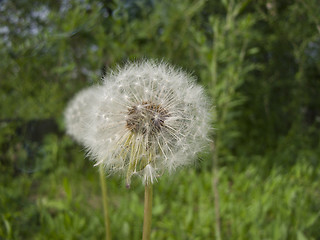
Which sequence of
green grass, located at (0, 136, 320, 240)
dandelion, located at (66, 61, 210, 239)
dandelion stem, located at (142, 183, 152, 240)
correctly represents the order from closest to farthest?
dandelion stem, located at (142, 183, 152, 240) < dandelion, located at (66, 61, 210, 239) < green grass, located at (0, 136, 320, 240)

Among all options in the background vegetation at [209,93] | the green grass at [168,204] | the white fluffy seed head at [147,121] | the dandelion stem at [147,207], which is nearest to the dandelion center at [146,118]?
the white fluffy seed head at [147,121]

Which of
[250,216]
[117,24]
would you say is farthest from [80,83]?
[250,216]

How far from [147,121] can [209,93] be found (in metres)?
1.09

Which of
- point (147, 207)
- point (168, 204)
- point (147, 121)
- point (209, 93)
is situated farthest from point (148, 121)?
point (168, 204)

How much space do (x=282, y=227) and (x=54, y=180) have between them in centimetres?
233

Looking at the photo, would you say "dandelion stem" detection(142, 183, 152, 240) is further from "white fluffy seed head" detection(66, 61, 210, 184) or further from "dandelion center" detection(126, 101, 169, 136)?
"dandelion center" detection(126, 101, 169, 136)

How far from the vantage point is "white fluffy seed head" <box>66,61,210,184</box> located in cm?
102

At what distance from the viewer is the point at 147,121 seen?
104 centimetres

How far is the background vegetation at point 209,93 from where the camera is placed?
2.16m

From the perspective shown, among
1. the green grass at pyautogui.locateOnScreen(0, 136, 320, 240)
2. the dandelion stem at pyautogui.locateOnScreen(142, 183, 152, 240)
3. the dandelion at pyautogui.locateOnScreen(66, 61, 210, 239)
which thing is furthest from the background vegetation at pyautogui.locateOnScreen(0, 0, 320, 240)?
the dandelion stem at pyautogui.locateOnScreen(142, 183, 152, 240)

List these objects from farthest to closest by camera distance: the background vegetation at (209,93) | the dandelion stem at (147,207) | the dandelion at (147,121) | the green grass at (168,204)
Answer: the background vegetation at (209,93) < the green grass at (168,204) < the dandelion at (147,121) < the dandelion stem at (147,207)

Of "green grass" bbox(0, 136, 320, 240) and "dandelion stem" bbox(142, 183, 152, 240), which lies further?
"green grass" bbox(0, 136, 320, 240)

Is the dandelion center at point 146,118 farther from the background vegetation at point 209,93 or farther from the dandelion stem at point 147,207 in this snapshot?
the background vegetation at point 209,93

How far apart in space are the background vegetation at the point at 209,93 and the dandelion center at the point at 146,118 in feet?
2.88
